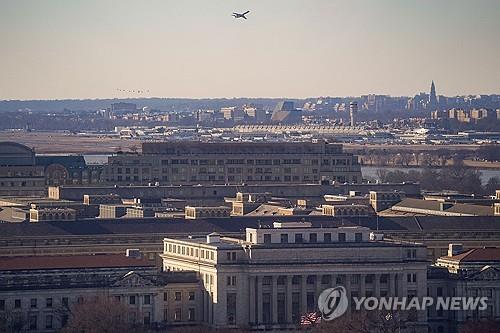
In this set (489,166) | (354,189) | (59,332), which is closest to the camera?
(59,332)

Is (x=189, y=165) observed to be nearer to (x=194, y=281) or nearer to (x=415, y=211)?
(x=415, y=211)

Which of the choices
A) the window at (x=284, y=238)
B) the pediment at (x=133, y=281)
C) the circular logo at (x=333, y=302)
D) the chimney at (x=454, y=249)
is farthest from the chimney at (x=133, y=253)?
the chimney at (x=454, y=249)

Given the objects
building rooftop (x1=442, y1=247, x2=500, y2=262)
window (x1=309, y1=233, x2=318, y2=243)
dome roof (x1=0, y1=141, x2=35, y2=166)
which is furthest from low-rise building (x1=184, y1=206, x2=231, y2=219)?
dome roof (x1=0, y1=141, x2=35, y2=166)

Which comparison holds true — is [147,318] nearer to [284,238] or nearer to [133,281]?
[133,281]

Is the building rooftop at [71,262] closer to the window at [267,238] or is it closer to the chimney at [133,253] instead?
the chimney at [133,253]

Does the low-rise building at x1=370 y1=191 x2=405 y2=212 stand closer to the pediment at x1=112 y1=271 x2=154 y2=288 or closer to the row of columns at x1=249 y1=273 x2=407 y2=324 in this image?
the row of columns at x1=249 y1=273 x2=407 y2=324

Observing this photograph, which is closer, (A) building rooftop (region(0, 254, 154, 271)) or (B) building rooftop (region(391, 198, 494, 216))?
(A) building rooftop (region(0, 254, 154, 271))

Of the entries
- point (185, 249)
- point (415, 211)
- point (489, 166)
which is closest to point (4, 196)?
point (415, 211)
